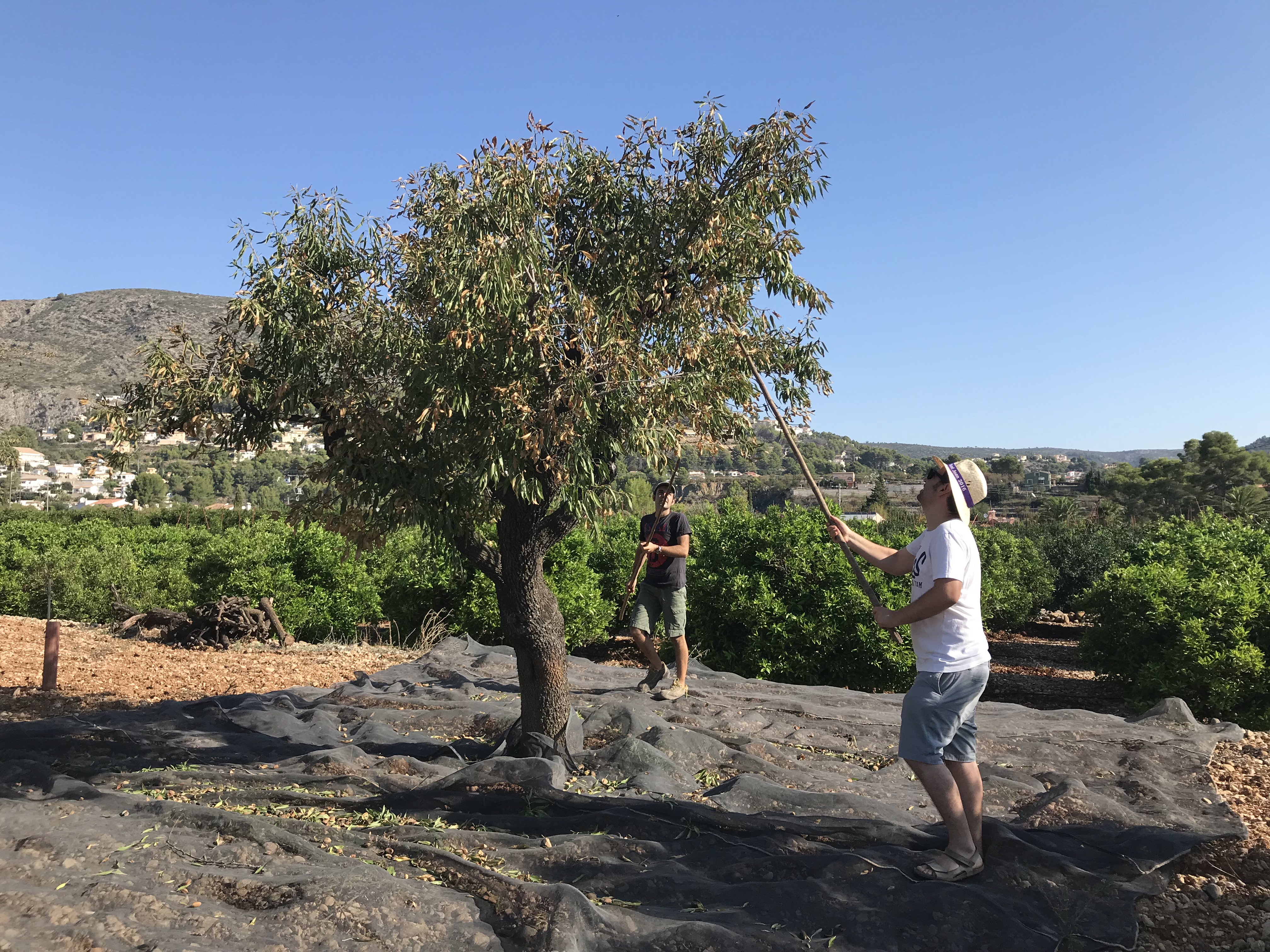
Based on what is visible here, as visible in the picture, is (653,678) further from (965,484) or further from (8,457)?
(8,457)

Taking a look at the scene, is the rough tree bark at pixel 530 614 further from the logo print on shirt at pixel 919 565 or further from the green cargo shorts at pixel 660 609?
the logo print on shirt at pixel 919 565

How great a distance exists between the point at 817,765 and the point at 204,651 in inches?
302

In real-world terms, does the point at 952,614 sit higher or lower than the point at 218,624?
higher

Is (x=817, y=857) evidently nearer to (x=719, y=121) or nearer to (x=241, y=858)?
(x=241, y=858)

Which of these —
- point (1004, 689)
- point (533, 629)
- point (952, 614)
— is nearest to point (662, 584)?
point (533, 629)

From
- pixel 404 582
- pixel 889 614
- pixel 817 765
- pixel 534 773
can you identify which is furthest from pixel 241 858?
pixel 404 582

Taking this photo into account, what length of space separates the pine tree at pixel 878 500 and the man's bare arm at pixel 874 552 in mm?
40784

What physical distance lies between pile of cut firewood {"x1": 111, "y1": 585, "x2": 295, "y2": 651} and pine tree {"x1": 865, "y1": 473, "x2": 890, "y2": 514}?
3699 cm

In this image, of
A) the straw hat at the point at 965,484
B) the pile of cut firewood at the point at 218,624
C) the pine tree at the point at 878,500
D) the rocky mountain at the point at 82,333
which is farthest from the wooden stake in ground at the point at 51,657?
the rocky mountain at the point at 82,333

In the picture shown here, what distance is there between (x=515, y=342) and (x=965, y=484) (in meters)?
2.19

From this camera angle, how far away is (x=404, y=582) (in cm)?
1142

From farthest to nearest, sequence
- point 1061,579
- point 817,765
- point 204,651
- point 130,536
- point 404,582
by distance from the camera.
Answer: point 1061,579 → point 130,536 → point 404,582 → point 204,651 → point 817,765

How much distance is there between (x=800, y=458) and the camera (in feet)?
14.1

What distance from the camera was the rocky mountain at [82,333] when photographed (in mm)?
72938
